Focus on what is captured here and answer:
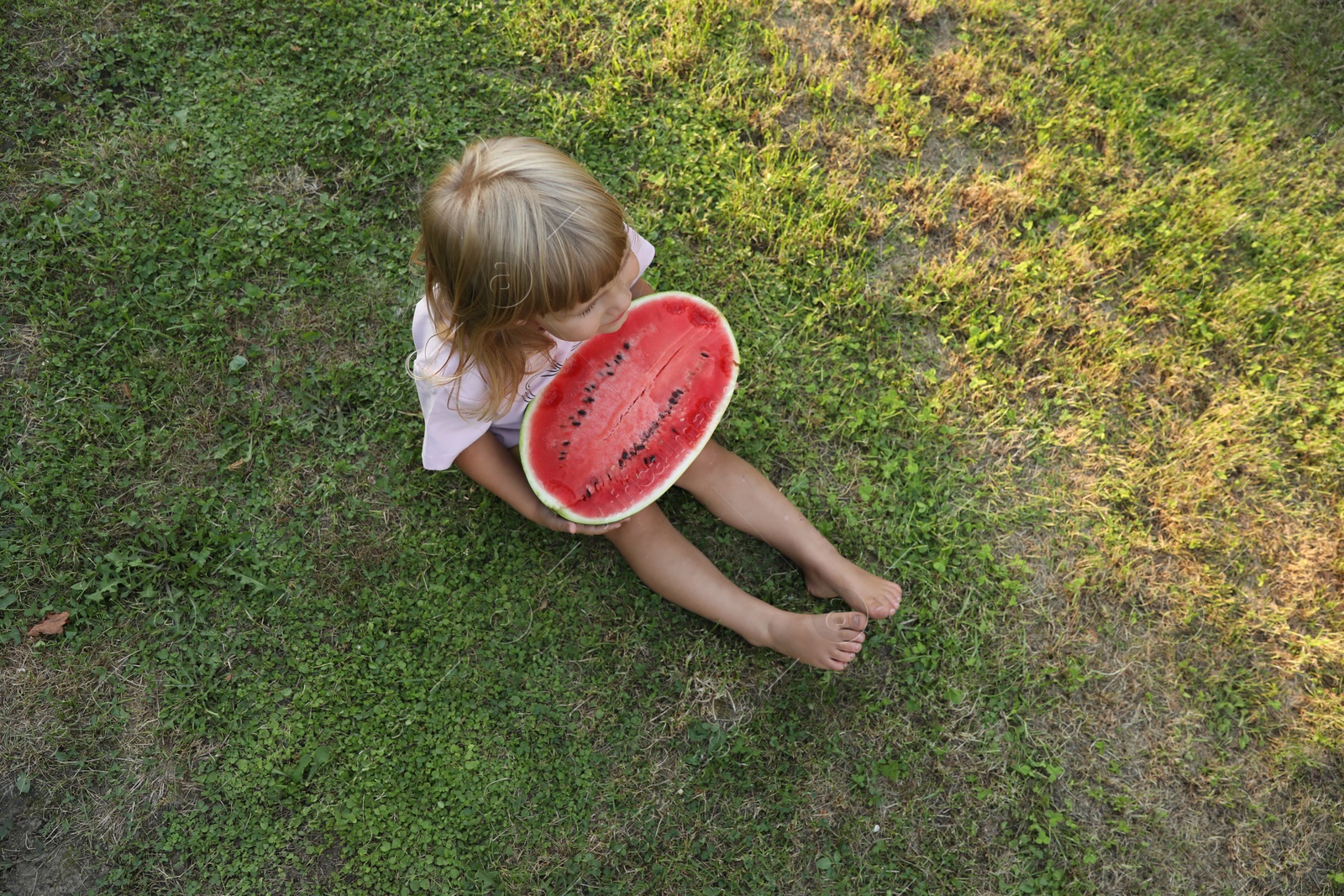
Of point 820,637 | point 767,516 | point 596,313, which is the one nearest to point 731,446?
point 767,516

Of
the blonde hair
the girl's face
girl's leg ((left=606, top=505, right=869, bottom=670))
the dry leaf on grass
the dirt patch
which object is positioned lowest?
the dirt patch

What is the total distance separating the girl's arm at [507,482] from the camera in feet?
9.15

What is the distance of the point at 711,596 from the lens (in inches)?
115

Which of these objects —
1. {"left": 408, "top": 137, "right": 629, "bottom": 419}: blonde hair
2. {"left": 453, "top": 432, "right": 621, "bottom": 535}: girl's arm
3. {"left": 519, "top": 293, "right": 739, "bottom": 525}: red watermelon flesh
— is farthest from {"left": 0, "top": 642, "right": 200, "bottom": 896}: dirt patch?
{"left": 408, "top": 137, "right": 629, "bottom": 419}: blonde hair

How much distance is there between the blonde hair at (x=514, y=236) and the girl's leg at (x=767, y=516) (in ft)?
3.32

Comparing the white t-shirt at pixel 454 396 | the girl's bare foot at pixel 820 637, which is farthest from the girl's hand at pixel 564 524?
the girl's bare foot at pixel 820 637

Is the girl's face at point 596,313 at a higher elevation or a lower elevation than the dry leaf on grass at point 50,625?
higher

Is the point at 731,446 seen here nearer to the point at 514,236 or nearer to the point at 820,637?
the point at 820,637

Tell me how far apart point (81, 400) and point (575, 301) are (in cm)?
221

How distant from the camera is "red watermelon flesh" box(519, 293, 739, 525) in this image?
2.79 metres

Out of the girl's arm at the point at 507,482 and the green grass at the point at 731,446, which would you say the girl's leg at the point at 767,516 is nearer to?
the green grass at the point at 731,446

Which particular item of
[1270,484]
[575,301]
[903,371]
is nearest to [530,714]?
[575,301]

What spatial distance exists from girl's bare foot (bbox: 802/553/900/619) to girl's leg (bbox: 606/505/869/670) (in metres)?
0.07

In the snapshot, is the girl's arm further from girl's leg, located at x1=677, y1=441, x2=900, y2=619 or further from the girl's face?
the girl's face
